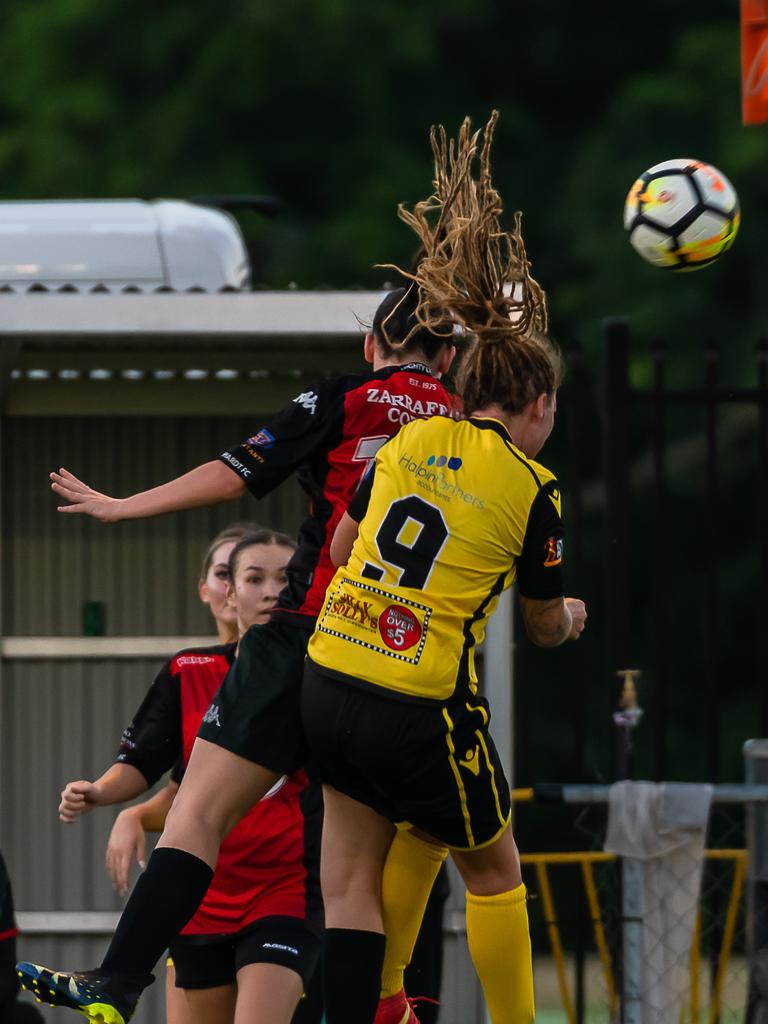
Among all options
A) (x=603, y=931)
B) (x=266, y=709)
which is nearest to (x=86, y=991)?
(x=266, y=709)

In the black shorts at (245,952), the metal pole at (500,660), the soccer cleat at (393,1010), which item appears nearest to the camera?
the soccer cleat at (393,1010)

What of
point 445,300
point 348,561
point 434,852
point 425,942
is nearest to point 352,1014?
point 434,852

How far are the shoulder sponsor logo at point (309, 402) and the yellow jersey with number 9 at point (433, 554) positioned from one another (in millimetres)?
285

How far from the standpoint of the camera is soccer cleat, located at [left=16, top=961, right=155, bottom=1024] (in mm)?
3900

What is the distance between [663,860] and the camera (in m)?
6.20

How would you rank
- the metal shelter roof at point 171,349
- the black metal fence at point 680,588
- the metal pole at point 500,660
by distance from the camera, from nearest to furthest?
1. the metal shelter roof at point 171,349
2. the metal pole at point 500,660
3. the black metal fence at point 680,588

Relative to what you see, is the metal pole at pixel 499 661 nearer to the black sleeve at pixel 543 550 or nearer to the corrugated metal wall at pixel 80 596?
the corrugated metal wall at pixel 80 596

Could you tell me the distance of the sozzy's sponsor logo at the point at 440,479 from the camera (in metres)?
3.99

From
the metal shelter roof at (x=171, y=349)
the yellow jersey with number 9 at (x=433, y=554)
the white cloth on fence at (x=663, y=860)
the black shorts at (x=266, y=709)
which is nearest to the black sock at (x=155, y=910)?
the black shorts at (x=266, y=709)

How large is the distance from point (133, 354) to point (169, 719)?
2.19 meters

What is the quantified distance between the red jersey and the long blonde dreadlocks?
4.20 ft

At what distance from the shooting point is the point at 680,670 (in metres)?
14.4

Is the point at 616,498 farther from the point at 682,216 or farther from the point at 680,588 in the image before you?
the point at 680,588

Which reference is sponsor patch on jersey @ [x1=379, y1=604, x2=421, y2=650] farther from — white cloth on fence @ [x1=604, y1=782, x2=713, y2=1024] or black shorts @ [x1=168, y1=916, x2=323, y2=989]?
white cloth on fence @ [x1=604, y1=782, x2=713, y2=1024]
